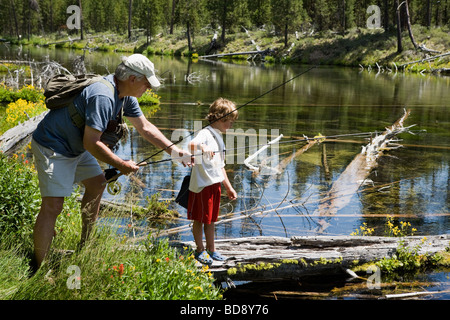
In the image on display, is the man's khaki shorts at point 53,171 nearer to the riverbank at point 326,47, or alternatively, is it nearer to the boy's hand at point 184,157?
the boy's hand at point 184,157

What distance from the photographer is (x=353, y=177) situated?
8805 mm

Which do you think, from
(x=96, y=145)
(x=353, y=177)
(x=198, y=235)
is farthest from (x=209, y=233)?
(x=353, y=177)

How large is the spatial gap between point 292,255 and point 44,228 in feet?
7.10

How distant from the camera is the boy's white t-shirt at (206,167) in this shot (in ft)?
14.9

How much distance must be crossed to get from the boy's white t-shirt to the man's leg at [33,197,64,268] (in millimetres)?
1202

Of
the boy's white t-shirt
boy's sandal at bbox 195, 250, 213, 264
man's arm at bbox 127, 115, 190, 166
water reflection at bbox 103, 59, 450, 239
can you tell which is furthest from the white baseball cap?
water reflection at bbox 103, 59, 450, 239

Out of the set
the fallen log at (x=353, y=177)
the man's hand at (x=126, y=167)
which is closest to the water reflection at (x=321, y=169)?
the fallen log at (x=353, y=177)

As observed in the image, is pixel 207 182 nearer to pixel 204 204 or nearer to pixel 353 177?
pixel 204 204

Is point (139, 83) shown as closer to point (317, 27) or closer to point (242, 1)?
point (317, 27)

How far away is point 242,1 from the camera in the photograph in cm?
6284

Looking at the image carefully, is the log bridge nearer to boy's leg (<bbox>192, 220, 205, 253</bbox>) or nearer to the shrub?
boy's leg (<bbox>192, 220, 205, 253</bbox>)

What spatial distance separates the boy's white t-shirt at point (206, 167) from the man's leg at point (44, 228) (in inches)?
47.3

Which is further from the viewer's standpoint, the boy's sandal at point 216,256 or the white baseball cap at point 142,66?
the boy's sandal at point 216,256

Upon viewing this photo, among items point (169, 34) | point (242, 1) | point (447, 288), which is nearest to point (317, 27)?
point (242, 1)
